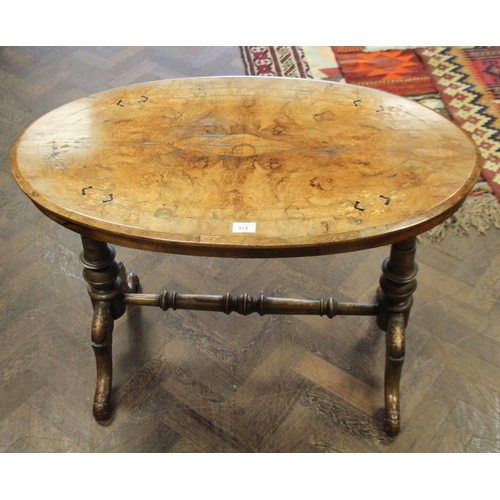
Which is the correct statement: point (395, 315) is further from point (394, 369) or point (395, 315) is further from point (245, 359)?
point (245, 359)

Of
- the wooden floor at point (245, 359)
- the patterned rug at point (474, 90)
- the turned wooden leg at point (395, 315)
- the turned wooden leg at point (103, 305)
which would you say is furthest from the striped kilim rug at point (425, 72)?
the turned wooden leg at point (103, 305)

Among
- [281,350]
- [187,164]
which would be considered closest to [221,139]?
A: [187,164]

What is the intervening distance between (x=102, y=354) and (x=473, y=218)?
4.36 feet

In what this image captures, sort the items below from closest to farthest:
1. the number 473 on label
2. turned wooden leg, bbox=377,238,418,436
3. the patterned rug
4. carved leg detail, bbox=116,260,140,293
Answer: the number 473 on label, turned wooden leg, bbox=377,238,418,436, carved leg detail, bbox=116,260,140,293, the patterned rug

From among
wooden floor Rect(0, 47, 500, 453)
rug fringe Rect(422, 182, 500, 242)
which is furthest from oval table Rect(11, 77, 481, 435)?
rug fringe Rect(422, 182, 500, 242)

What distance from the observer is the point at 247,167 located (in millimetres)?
1221

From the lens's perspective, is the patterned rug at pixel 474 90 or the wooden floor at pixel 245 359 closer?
the wooden floor at pixel 245 359

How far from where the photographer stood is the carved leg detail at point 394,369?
4.54 ft

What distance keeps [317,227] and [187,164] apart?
0.35m

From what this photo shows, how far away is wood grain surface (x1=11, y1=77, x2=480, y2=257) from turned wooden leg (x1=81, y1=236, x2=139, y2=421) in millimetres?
229

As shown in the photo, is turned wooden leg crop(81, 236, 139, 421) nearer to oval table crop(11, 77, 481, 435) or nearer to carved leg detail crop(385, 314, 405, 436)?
oval table crop(11, 77, 481, 435)

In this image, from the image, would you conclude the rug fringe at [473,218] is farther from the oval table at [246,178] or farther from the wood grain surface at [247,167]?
the wood grain surface at [247,167]

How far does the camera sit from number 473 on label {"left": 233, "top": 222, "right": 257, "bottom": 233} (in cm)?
107

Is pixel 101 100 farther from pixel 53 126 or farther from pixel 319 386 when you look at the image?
pixel 319 386
